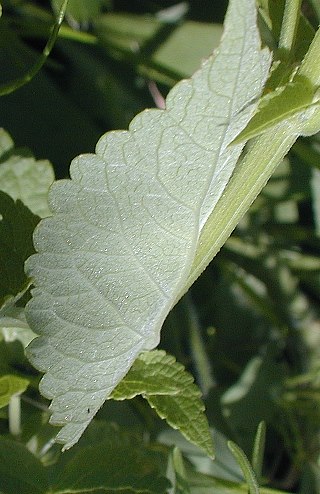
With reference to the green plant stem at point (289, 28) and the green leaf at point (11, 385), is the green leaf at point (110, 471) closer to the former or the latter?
the green leaf at point (11, 385)

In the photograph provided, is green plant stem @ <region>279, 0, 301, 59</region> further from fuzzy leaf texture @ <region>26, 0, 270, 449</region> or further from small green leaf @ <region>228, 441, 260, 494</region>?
small green leaf @ <region>228, 441, 260, 494</region>

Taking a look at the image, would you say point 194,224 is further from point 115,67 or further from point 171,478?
point 115,67

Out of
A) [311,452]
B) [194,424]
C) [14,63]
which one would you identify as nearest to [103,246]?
[194,424]

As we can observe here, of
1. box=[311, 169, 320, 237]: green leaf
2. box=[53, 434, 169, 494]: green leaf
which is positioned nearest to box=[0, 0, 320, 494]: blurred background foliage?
box=[311, 169, 320, 237]: green leaf

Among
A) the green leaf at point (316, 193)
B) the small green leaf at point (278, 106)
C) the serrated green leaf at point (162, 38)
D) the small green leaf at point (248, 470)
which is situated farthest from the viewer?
the serrated green leaf at point (162, 38)

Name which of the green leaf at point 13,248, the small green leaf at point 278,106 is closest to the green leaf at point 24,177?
the green leaf at point 13,248

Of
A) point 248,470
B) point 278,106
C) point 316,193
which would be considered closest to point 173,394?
point 248,470

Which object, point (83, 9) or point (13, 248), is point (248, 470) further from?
point (83, 9)
